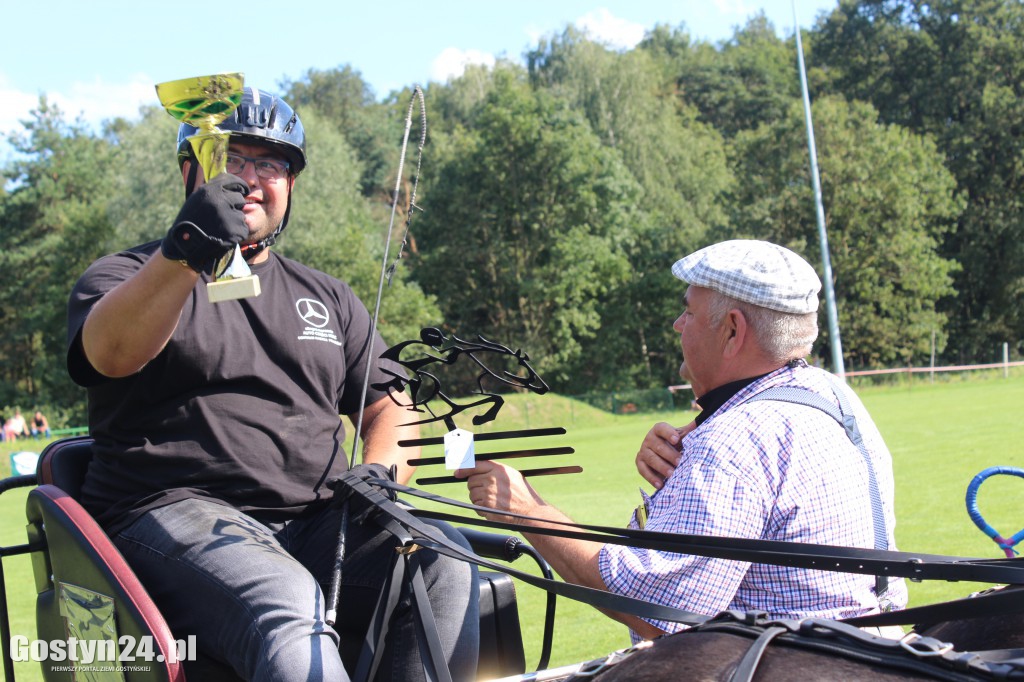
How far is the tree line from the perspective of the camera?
36875mm

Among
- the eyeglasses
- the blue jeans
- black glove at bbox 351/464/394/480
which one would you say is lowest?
the blue jeans

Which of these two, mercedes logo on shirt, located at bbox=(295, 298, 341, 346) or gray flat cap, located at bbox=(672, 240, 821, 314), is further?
mercedes logo on shirt, located at bbox=(295, 298, 341, 346)

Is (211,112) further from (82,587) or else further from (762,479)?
(762,479)

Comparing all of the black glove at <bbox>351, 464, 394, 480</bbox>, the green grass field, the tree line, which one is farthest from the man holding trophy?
the tree line

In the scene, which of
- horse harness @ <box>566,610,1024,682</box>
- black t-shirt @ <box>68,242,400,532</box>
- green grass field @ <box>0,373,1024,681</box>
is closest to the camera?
horse harness @ <box>566,610,1024,682</box>

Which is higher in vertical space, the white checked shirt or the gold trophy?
the gold trophy

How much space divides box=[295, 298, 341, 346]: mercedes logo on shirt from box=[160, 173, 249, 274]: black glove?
2.45 ft

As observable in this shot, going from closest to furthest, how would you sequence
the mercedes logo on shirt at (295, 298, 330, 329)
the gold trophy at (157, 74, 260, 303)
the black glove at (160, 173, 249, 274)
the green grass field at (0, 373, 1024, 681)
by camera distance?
the black glove at (160, 173, 249, 274), the gold trophy at (157, 74, 260, 303), the mercedes logo on shirt at (295, 298, 330, 329), the green grass field at (0, 373, 1024, 681)

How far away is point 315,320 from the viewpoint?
3.19 m

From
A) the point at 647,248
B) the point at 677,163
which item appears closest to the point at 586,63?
the point at 677,163

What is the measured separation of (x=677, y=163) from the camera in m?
48.8

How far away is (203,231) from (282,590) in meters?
0.89

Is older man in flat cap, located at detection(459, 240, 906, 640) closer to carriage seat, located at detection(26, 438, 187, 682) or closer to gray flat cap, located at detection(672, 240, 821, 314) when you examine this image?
gray flat cap, located at detection(672, 240, 821, 314)

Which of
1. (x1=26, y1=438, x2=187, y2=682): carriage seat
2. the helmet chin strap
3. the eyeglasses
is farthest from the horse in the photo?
the eyeglasses
